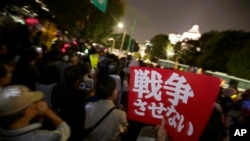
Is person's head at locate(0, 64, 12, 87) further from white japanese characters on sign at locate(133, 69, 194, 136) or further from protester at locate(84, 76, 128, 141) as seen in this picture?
white japanese characters on sign at locate(133, 69, 194, 136)

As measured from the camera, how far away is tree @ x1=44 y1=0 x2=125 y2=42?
22505 mm

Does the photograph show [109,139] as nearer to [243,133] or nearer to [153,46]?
[243,133]

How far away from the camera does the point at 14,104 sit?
2473mm

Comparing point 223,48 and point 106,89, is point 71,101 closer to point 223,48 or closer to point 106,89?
point 106,89

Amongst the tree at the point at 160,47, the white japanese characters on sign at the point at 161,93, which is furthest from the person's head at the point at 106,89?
the tree at the point at 160,47

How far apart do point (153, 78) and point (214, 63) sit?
5386 cm

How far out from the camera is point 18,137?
8.21ft

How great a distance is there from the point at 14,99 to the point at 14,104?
0.04 meters

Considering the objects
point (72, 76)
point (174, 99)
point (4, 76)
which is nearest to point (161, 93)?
point (174, 99)

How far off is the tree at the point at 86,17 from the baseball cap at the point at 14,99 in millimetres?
16561

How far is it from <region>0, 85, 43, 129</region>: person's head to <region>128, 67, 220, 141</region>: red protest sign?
38.7 inches

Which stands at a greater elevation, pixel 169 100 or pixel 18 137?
pixel 169 100

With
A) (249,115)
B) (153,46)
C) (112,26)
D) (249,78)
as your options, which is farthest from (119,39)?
(249,115)

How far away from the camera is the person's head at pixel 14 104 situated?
2.47m
